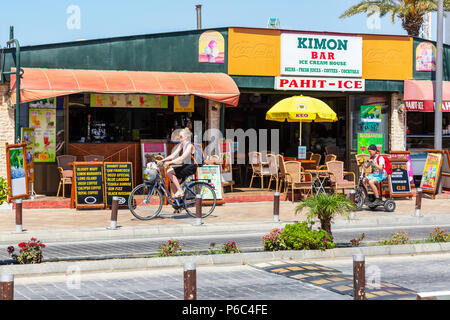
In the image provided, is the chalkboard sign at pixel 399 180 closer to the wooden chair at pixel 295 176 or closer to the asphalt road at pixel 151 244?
the wooden chair at pixel 295 176

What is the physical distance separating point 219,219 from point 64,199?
4.68 metres

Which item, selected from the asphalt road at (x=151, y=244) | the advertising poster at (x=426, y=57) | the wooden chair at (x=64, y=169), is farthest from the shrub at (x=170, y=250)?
the advertising poster at (x=426, y=57)

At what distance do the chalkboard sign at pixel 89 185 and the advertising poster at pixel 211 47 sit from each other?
537 cm

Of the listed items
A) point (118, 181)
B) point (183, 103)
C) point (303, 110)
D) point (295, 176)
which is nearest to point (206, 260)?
point (118, 181)

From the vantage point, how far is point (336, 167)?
18.9m

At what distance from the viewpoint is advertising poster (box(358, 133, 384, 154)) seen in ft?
73.8

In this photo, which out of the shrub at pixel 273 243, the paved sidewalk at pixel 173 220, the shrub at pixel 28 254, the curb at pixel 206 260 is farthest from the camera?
the paved sidewalk at pixel 173 220

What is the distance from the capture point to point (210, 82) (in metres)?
19.5

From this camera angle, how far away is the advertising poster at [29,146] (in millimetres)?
17892

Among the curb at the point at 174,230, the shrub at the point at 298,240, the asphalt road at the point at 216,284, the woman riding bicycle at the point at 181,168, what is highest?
the woman riding bicycle at the point at 181,168

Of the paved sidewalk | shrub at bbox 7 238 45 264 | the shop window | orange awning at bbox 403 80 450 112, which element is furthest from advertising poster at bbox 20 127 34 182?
orange awning at bbox 403 80 450 112

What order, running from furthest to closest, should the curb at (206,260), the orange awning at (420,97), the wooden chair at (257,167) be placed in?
1. the orange awning at (420,97)
2. the wooden chair at (257,167)
3. the curb at (206,260)

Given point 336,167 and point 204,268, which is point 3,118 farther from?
point 204,268

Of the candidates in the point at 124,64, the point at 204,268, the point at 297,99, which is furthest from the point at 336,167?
the point at 204,268
